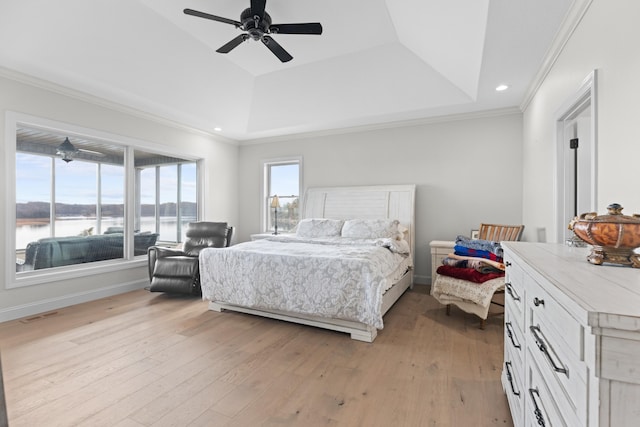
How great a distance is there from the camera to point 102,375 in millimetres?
2170

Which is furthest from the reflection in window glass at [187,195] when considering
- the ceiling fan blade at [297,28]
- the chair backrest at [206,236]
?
the ceiling fan blade at [297,28]

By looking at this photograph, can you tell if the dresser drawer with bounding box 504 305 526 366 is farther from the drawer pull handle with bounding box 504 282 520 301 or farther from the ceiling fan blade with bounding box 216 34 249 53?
the ceiling fan blade with bounding box 216 34 249 53

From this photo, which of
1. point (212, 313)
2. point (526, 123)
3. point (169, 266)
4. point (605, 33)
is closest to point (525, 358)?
point (605, 33)

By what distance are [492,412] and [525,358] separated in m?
0.73

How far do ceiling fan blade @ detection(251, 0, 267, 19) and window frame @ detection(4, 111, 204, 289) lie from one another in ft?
9.35

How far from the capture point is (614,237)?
3.56ft

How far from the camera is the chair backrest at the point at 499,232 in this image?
377 cm

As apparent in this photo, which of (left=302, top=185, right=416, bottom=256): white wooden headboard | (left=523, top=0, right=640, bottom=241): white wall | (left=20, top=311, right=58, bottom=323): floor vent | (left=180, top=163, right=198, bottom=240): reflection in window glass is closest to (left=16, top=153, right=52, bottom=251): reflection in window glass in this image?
(left=20, top=311, right=58, bottom=323): floor vent

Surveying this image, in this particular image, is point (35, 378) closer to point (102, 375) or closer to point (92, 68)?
point (102, 375)

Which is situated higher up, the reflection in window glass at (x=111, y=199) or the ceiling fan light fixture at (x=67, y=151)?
the ceiling fan light fixture at (x=67, y=151)

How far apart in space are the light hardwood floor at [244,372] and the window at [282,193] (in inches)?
113

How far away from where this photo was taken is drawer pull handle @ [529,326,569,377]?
85 centimetres

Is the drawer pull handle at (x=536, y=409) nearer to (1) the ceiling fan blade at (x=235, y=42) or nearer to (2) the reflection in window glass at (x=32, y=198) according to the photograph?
(1) the ceiling fan blade at (x=235, y=42)

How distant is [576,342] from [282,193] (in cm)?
556
